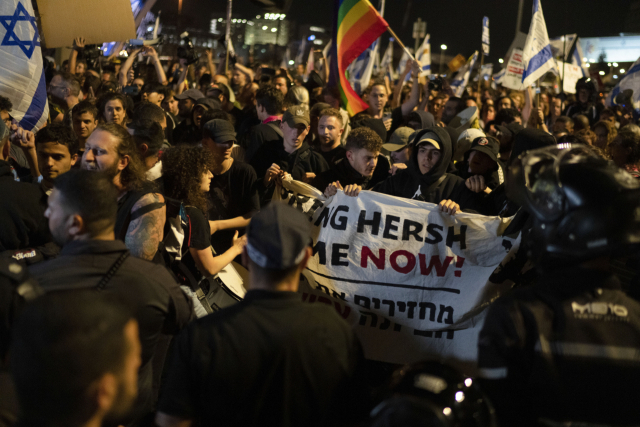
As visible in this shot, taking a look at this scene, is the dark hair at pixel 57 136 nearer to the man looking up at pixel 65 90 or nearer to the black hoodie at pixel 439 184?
the black hoodie at pixel 439 184

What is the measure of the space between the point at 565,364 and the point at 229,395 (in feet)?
3.85

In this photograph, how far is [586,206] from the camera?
6.19ft

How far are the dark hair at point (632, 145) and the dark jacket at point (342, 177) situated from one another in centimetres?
233

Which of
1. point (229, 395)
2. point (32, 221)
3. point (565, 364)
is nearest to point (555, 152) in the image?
→ point (565, 364)

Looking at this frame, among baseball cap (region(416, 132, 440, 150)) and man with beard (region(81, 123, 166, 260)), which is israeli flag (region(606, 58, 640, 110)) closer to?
baseball cap (region(416, 132, 440, 150))

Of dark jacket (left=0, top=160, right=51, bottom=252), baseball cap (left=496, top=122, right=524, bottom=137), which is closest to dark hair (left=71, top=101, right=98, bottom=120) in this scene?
dark jacket (left=0, top=160, right=51, bottom=252)

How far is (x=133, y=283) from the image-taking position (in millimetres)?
2375

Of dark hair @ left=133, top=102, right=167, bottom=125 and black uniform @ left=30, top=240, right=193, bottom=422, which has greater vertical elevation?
dark hair @ left=133, top=102, right=167, bottom=125

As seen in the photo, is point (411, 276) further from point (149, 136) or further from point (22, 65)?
point (22, 65)

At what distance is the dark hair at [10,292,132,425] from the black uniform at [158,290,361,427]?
1.72 feet

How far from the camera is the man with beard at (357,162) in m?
5.11

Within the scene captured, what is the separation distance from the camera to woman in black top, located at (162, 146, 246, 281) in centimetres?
356

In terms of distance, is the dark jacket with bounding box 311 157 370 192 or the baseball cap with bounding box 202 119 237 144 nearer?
the baseball cap with bounding box 202 119 237 144

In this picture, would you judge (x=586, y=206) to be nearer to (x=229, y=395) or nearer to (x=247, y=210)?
(x=229, y=395)
